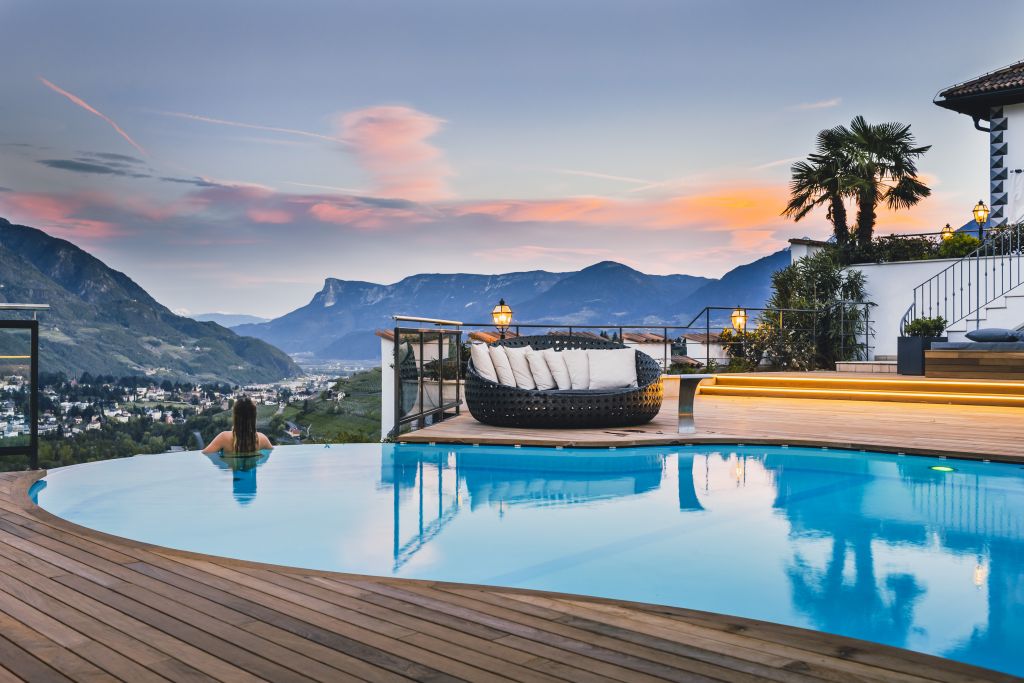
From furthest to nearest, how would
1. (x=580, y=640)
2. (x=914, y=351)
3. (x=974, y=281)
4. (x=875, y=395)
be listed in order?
(x=974, y=281) < (x=914, y=351) < (x=875, y=395) < (x=580, y=640)

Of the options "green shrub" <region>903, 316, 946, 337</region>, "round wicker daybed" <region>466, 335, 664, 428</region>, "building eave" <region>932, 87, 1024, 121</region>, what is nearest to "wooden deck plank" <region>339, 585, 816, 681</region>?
"round wicker daybed" <region>466, 335, 664, 428</region>

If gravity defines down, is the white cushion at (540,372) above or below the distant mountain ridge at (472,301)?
below

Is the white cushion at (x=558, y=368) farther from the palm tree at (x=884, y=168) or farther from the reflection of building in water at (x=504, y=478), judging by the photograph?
the palm tree at (x=884, y=168)

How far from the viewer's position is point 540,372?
755 cm

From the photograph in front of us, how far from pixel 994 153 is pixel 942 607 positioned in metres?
16.9

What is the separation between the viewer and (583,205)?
22.3m

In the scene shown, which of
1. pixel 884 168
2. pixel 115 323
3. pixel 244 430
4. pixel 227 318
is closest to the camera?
pixel 244 430

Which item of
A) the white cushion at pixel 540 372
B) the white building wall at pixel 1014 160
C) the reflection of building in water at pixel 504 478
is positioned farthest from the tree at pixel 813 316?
the reflection of building in water at pixel 504 478

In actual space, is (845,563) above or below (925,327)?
below

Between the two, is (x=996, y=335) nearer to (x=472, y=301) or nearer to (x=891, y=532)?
(x=891, y=532)

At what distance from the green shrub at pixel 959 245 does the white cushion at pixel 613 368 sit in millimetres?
9901

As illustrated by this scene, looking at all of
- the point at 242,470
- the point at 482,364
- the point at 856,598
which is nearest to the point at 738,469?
the point at 482,364

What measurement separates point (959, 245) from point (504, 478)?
1273cm

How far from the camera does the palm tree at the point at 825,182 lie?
1647 cm
